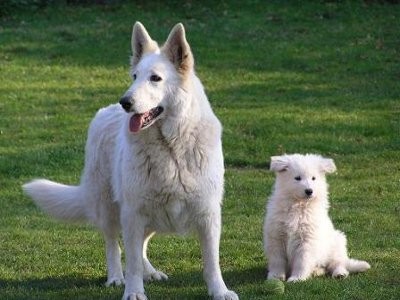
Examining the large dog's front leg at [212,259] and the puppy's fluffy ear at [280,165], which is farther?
the puppy's fluffy ear at [280,165]

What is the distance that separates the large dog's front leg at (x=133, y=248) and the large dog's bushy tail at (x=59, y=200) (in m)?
1.03

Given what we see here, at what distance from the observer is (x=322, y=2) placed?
22.8m

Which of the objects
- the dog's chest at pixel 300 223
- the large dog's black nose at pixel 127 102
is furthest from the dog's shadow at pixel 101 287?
the large dog's black nose at pixel 127 102

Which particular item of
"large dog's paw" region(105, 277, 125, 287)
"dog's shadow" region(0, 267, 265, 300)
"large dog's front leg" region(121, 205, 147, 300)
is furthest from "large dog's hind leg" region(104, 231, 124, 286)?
"large dog's front leg" region(121, 205, 147, 300)

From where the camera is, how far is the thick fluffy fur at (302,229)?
808 cm

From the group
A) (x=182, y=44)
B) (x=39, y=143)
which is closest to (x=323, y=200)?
(x=182, y=44)

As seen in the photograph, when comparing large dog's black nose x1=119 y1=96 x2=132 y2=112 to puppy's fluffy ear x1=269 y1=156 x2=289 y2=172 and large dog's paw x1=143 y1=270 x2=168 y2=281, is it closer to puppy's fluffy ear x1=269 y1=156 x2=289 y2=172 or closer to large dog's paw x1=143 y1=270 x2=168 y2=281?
large dog's paw x1=143 y1=270 x2=168 y2=281

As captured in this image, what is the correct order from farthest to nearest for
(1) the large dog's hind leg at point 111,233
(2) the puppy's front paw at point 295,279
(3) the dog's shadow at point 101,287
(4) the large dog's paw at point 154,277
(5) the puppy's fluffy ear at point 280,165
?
1. (5) the puppy's fluffy ear at point 280,165
2. (4) the large dog's paw at point 154,277
3. (1) the large dog's hind leg at point 111,233
4. (2) the puppy's front paw at point 295,279
5. (3) the dog's shadow at point 101,287

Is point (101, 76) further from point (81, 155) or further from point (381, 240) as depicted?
point (381, 240)

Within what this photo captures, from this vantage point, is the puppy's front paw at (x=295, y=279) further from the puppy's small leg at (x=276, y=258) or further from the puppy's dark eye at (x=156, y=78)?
the puppy's dark eye at (x=156, y=78)

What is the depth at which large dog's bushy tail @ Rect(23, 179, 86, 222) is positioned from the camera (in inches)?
325

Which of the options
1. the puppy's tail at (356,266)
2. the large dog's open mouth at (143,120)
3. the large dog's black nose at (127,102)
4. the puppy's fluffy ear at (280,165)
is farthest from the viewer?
the puppy's fluffy ear at (280,165)

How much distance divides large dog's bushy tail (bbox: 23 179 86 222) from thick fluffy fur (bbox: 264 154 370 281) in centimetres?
162

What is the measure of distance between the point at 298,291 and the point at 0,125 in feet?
28.3
